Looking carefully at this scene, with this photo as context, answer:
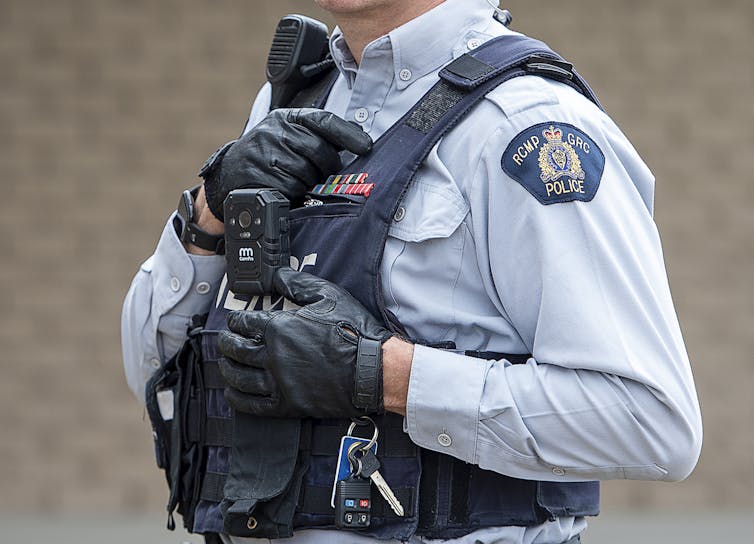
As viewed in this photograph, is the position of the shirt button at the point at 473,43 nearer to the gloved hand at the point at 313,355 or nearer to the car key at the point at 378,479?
the gloved hand at the point at 313,355

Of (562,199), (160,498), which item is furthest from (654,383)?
(160,498)

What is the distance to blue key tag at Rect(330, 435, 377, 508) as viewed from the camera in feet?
5.98

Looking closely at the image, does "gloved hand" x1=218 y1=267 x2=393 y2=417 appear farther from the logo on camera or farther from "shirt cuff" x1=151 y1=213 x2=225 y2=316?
"shirt cuff" x1=151 y1=213 x2=225 y2=316

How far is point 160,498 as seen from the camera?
558 cm

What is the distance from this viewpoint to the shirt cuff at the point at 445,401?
1.74 m

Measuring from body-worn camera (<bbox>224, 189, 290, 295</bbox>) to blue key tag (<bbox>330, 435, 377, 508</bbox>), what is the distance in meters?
0.28

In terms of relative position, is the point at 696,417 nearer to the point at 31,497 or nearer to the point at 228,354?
the point at 228,354

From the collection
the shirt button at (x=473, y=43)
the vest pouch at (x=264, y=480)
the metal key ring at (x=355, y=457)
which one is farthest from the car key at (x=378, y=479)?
the shirt button at (x=473, y=43)

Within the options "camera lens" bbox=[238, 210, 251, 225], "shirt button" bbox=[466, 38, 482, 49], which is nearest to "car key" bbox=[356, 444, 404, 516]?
"camera lens" bbox=[238, 210, 251, 225]

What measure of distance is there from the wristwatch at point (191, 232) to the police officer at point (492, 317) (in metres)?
0.25

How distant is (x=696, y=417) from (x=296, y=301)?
0.64m

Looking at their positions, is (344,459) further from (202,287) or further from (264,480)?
(202,287)

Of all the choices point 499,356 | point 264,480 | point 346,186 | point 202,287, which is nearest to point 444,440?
point 499,356

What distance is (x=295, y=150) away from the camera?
1.98m
